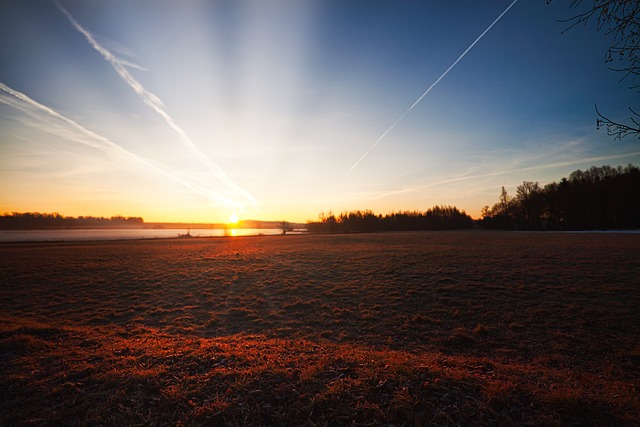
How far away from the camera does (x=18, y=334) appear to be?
308 inches

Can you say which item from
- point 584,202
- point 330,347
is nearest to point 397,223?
point 584,202

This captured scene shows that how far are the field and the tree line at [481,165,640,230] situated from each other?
71043 millimetres

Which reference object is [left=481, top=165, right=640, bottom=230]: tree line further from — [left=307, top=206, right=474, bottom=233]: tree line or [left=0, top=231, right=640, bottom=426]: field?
[left=0, top=231, right=640, bottom=426]: field

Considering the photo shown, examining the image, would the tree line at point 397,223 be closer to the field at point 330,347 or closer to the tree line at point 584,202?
the tree line at point 584,202

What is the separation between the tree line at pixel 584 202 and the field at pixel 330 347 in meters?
71.0

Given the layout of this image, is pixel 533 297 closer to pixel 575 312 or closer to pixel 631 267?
pixel 575 312

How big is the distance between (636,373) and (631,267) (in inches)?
661

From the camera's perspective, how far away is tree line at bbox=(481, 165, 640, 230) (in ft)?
210

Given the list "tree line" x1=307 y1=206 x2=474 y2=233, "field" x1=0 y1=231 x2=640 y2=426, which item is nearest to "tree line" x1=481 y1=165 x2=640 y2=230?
"tree line" x1=307 y1=206 x2=474 y2=233

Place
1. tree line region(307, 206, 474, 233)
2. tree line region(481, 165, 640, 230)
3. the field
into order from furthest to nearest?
tree line region(307, 206, 474, 233), tree line region(481, 165, 640, 230), the field

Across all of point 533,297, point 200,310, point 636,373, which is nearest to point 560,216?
point 533,297

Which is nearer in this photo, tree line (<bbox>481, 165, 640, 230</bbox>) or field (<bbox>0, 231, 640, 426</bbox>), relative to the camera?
field (<bbox>0, 231, 640, 426</bbox>)

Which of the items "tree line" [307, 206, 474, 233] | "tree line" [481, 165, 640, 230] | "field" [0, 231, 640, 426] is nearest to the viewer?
"field" [0, 231, 640, 426]

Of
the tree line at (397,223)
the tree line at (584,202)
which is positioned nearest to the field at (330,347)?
the tree line at (584,202)
